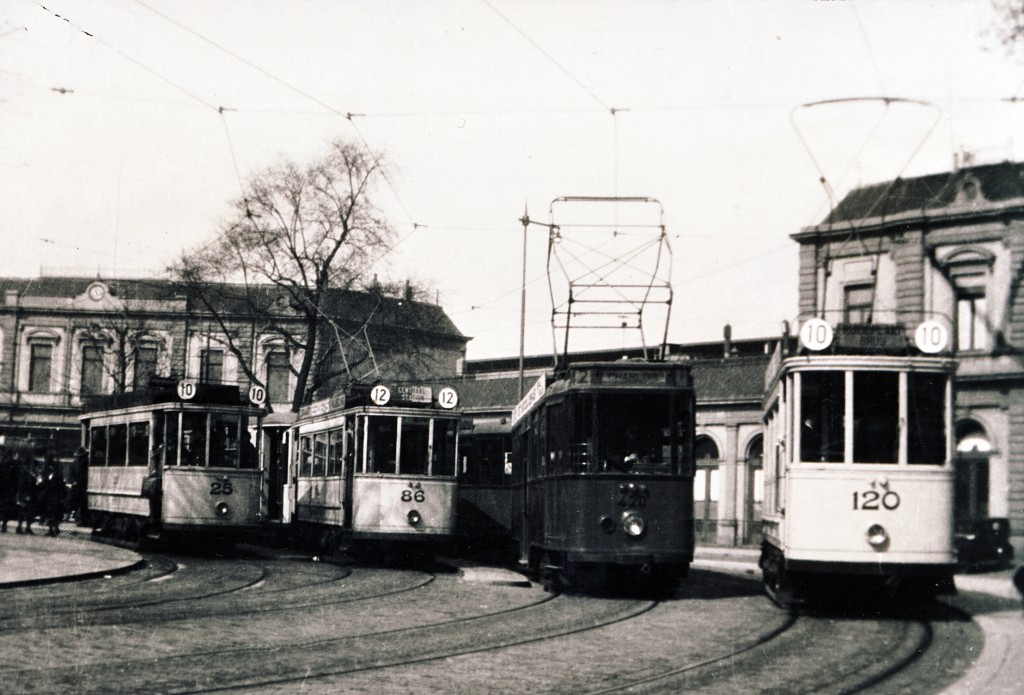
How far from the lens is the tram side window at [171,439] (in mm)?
20188

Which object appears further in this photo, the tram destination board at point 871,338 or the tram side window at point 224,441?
the tram side window at point 224,441

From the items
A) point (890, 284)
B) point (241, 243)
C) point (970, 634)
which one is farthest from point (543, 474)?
point (241, 243)

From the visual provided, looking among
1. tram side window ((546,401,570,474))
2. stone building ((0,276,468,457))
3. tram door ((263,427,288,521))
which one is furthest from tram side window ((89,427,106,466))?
stone building ((0,276,468,457))

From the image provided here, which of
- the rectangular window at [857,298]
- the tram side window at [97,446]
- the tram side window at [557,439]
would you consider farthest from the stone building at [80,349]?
the tram side window at [557,439]

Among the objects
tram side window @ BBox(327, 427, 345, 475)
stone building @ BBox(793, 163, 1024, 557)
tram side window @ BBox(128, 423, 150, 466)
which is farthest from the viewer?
stone building @ BBox(793, 163, 1024, 557)

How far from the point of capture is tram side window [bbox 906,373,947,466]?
12156 mm

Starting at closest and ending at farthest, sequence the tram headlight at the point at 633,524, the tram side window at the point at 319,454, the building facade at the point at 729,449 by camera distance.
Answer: the tram headlight at the point at 633,524, the tram side window at the point at 319,454, the building facade at the point at 729,449

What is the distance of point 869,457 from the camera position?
1225cm

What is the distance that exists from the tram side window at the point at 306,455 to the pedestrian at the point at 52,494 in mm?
5103

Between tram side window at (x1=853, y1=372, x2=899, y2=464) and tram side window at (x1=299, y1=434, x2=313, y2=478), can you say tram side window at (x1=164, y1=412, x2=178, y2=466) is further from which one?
tram side window at (x1=853, y1=372, x2=899, y2=464)

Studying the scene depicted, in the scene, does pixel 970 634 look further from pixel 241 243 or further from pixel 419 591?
pixel 241 243

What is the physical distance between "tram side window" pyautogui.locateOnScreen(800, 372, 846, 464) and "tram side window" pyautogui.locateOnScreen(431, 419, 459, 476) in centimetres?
769

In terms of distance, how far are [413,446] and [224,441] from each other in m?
3.66

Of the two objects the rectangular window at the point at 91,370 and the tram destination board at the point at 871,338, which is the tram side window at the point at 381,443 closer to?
the tram destination board at the point at 871,338
